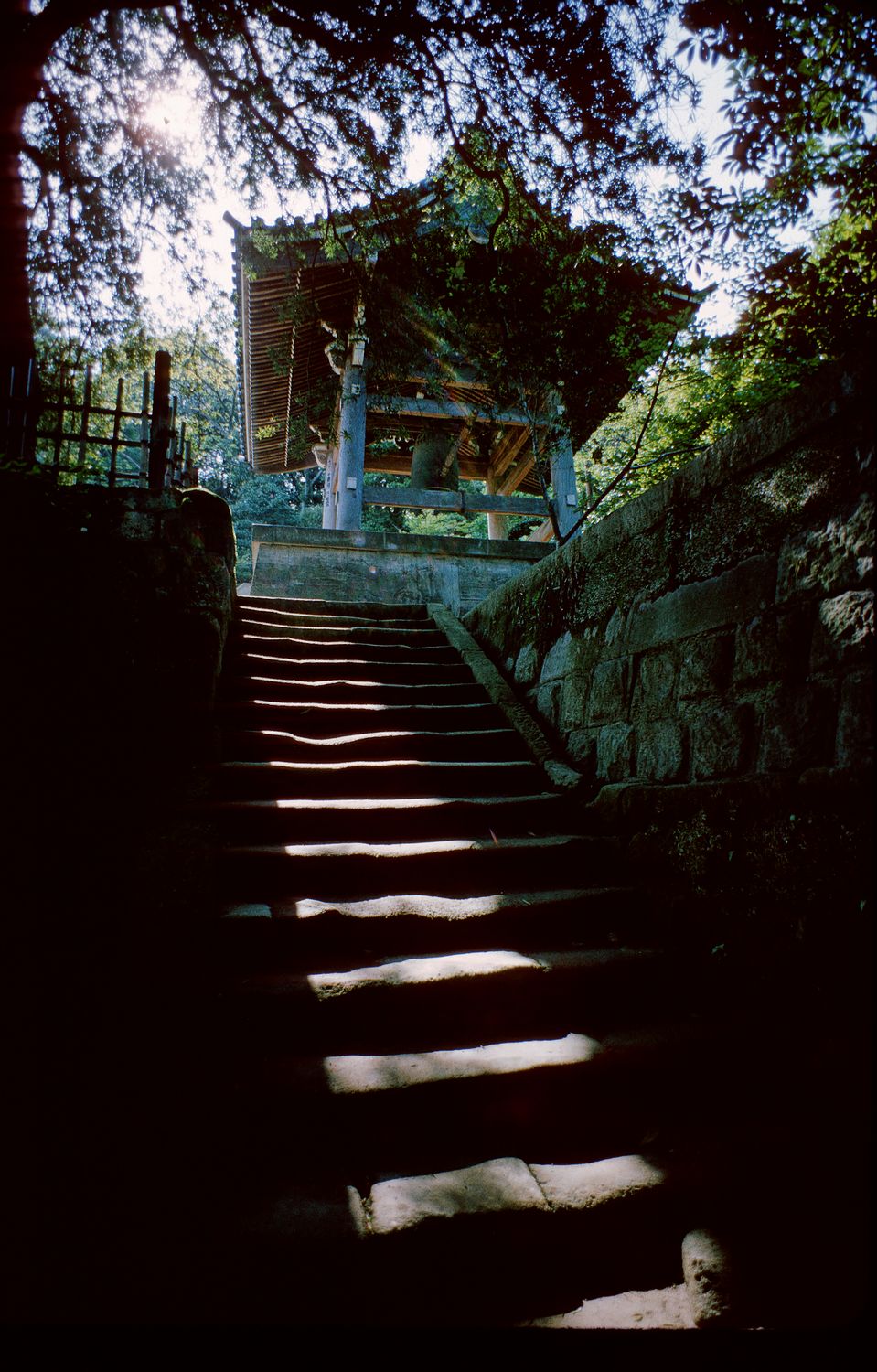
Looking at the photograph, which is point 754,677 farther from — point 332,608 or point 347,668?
point 332,608

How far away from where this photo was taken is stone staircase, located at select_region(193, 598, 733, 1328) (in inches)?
51.1

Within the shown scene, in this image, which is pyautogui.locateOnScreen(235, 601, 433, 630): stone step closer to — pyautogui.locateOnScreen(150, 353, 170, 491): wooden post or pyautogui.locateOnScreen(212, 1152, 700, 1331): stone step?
pyautogui.locateOnScreen(150, 353, 170, 491): wooden post

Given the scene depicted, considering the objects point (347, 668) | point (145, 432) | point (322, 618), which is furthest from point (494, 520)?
point (347, 668)

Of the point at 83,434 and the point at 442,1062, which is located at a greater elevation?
the point at 83,434

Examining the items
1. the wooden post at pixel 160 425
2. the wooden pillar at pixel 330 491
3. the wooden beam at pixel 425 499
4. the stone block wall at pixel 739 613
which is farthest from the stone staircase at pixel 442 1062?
the wooden pillar at pixel 330 491

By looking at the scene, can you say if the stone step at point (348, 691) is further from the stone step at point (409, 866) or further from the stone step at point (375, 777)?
the stone step at point (409, 866)

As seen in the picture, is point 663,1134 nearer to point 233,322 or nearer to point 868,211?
point 868,211

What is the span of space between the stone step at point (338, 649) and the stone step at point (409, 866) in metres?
1.97

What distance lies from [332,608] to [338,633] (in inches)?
23.7

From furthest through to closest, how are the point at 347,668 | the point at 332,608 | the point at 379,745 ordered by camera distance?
the point at 332,608 < the point at 347,668 < the point at 379,745

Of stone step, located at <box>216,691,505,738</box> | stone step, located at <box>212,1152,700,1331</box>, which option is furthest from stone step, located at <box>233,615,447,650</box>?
stone step, located at <box>212,1152,700,1331</box>

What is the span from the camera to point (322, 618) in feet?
16.9

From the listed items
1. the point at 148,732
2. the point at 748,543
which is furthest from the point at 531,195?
the point at 148,732

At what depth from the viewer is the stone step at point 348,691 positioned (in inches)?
147
